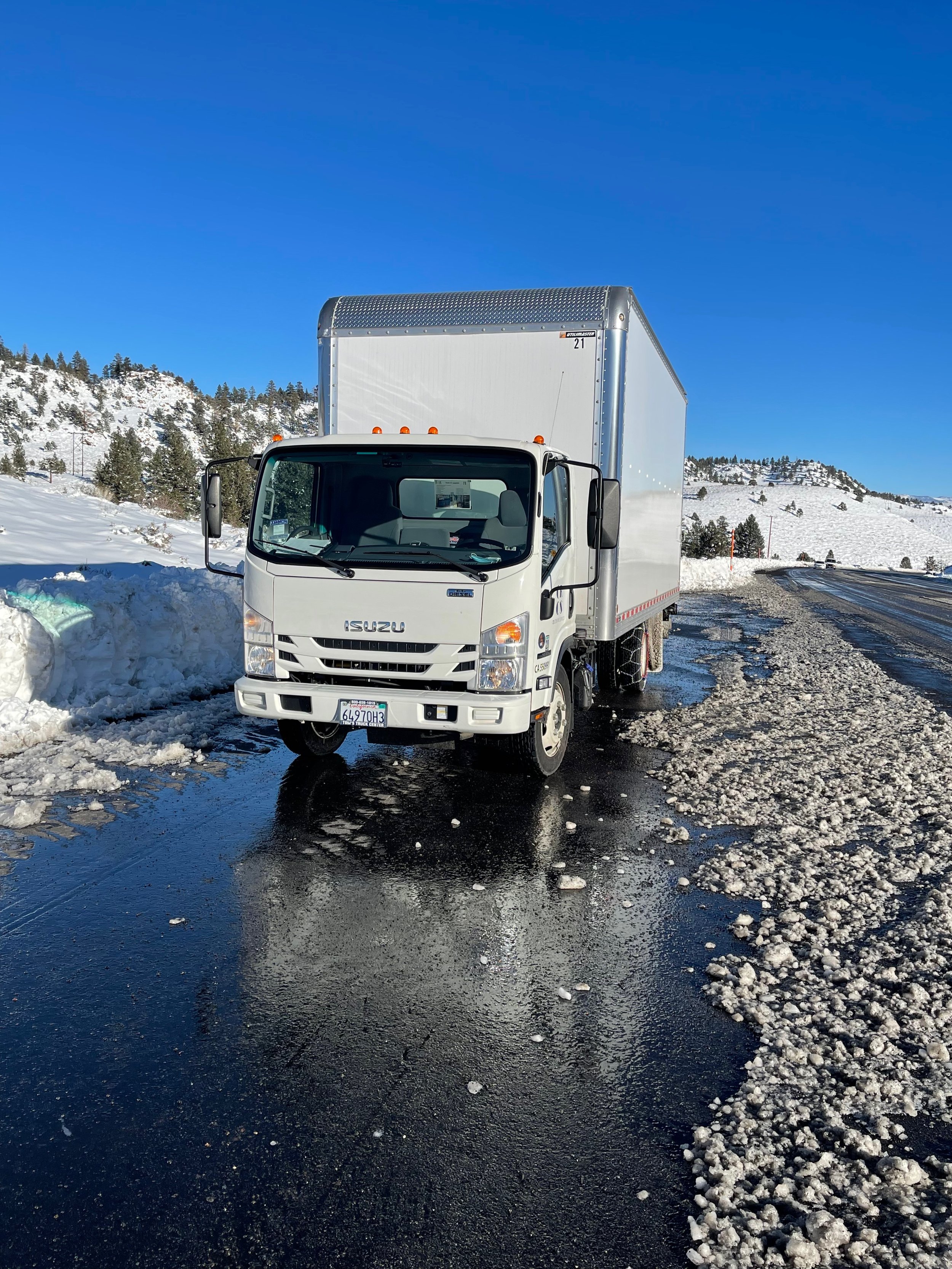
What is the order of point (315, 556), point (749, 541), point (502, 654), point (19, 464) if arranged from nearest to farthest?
1. point (502, 654)
2. point (315, 556)
3. point (19, 464)
4. point (749, 541)

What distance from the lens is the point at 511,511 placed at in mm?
6441

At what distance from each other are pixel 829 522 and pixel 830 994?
15373 centimetres

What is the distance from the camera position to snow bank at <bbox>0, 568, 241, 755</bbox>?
860 cm

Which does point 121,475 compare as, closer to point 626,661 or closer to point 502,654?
point 626,661

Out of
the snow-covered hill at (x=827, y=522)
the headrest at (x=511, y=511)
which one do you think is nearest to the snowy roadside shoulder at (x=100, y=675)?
the headrest at (x=511, y=511)

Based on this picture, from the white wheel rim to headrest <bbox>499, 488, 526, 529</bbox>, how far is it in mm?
1499

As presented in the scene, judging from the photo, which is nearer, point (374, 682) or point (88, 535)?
point (374, 682)

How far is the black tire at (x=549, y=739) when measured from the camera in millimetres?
7027

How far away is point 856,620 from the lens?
961 inches

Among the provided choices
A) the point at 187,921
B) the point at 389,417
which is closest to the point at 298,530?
the point at 389,417

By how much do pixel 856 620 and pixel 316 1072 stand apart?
23.9m

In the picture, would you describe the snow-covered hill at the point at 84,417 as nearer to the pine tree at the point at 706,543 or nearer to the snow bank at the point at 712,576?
the pine tree at the point at 706,543

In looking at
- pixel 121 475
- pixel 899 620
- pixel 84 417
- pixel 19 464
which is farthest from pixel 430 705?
pixel 84 417

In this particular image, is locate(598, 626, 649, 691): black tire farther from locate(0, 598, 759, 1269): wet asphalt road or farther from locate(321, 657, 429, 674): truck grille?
locate(321, 657, 429, 674): truck grille
